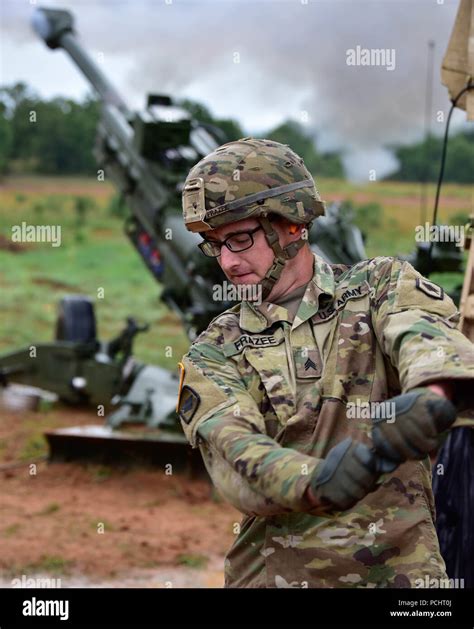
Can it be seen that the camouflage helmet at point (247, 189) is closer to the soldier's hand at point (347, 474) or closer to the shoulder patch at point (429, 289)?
the shoulder patch at point (429, 289)

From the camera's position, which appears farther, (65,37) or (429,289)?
(65,37)

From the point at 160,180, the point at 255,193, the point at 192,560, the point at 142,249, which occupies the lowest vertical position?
the point at 192,560

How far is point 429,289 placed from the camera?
2840mm

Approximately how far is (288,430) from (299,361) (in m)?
0.21

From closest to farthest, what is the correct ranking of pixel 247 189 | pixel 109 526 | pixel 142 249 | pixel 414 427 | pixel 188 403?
pixel 414 427 → pixel 188 403 → pixel 247 189 → pixel 109 526 → pixel 142 249

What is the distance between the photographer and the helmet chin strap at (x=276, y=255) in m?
2.99

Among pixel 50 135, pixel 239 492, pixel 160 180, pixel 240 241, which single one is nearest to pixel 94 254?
pixel 50 135

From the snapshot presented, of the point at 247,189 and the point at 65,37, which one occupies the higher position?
the point at 65,37

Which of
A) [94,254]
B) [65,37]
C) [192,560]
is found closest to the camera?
[192,560]

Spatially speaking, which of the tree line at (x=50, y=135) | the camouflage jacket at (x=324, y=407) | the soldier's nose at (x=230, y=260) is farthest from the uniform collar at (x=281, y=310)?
the tree line at (x=50, y=135)

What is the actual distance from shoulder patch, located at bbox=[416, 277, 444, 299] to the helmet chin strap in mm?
377

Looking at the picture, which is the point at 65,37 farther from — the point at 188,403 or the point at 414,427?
the point at 414,427

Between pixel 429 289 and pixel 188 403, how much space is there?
0.69m

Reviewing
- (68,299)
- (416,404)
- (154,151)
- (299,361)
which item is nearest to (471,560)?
(299,361)
